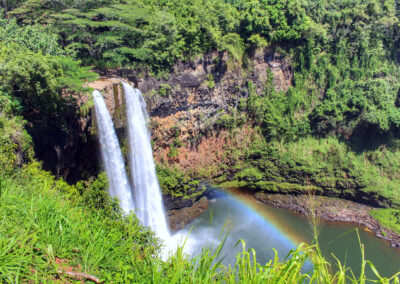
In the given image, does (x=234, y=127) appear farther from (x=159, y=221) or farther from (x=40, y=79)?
(x=40, y=79)

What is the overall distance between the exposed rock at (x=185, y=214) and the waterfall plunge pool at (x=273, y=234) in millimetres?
312

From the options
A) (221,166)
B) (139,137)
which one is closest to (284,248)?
(221,166)

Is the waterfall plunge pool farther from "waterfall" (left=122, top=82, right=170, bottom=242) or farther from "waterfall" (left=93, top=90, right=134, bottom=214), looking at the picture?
"waterfall" (left=93, top=90, right=134, bottom=214)

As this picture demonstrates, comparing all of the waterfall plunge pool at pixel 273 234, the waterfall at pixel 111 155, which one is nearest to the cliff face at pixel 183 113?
the waterfall at pixel 111 155

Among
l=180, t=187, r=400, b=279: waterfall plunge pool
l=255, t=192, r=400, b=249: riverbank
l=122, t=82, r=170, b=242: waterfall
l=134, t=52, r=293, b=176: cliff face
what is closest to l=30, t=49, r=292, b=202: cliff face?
l=134, t=52, r=293, b=176: cliff face

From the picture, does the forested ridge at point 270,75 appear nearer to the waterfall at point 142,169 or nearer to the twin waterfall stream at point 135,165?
the twin waterfall stream at point 135,165

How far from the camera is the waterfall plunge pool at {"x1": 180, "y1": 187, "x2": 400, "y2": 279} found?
12047mm

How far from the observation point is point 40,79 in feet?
25.2

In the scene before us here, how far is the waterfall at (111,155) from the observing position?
923 centimetres

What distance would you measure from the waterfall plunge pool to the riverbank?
0.35m

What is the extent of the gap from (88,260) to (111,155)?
7919mm

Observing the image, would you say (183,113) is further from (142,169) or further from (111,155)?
(111,155)

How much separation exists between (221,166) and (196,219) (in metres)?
3.50

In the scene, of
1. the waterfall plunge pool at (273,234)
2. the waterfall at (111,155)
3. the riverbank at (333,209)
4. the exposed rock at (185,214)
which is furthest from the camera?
the riverbank at (333,209)
